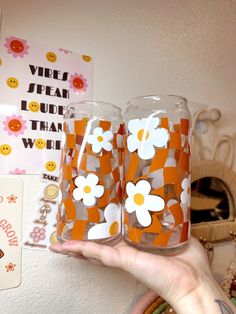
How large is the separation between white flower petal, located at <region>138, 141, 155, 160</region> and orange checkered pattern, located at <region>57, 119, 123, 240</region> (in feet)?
0.25

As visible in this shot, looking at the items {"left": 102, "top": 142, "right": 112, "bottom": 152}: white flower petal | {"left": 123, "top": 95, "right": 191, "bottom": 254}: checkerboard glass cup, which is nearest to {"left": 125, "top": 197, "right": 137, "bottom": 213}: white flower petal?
{"left": 123, "top": 95, "right": 191, "bottom": 254}: checkerboard glass cup

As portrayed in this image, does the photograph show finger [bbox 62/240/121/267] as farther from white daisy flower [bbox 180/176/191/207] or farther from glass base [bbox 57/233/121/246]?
white daisy flower [bbox 180/176/191/207]

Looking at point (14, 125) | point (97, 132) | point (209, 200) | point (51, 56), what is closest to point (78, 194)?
point (97, 132)

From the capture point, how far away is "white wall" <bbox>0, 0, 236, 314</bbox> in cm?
65

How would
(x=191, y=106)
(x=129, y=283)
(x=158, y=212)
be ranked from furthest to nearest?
(x=191, y=106) < (x=129, y=283) < (x=158, y=212)

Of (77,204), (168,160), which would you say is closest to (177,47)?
(168,160)

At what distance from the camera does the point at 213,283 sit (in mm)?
558

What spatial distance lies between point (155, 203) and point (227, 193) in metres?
0.52

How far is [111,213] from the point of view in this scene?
55 cm

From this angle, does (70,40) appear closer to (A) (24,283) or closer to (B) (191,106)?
(B) (191,106)

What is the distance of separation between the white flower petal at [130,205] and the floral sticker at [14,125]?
29cm

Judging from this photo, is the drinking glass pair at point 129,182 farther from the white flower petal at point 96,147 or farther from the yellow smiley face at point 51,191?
the yellow smiley face at point 51,191

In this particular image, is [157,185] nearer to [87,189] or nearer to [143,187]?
[143,187]

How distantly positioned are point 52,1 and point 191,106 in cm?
49
